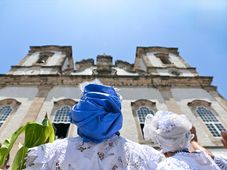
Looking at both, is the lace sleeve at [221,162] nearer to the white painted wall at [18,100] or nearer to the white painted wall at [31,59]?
the white painted wall at [18,100]

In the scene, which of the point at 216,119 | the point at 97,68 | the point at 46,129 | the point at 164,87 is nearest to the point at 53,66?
the point at 97,68

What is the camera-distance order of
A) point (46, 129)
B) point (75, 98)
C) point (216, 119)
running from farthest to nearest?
point (75, 98) < point (216, 119) < point (46, 129)

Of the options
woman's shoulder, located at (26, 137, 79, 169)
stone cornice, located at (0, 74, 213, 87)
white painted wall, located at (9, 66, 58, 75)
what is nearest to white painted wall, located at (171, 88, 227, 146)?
stone cornice, located at (0, 74, 213, 87)

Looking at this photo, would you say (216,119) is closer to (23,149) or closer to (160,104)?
(160,104)

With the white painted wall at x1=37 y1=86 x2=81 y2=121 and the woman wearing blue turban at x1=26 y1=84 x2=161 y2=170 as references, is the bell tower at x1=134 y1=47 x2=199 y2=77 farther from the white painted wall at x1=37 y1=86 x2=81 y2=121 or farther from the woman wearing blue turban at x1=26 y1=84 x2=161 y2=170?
the woman wearing blue turban at x1=26 y1=84 x2=161 y2=170

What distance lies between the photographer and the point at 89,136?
105 inches

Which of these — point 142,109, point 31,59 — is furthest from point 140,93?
point 31,59

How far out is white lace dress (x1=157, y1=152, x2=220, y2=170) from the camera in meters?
2.34

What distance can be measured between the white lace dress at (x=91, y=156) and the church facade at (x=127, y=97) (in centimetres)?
909

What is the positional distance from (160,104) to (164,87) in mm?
1841

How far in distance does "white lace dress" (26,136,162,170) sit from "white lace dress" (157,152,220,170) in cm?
18

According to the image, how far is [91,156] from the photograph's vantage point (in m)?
2.54

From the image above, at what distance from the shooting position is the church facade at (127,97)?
→ 12.5 meters

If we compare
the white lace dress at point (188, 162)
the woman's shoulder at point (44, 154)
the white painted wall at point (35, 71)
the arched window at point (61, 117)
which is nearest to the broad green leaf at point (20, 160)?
the woman's shoulder at point (44, 154)
